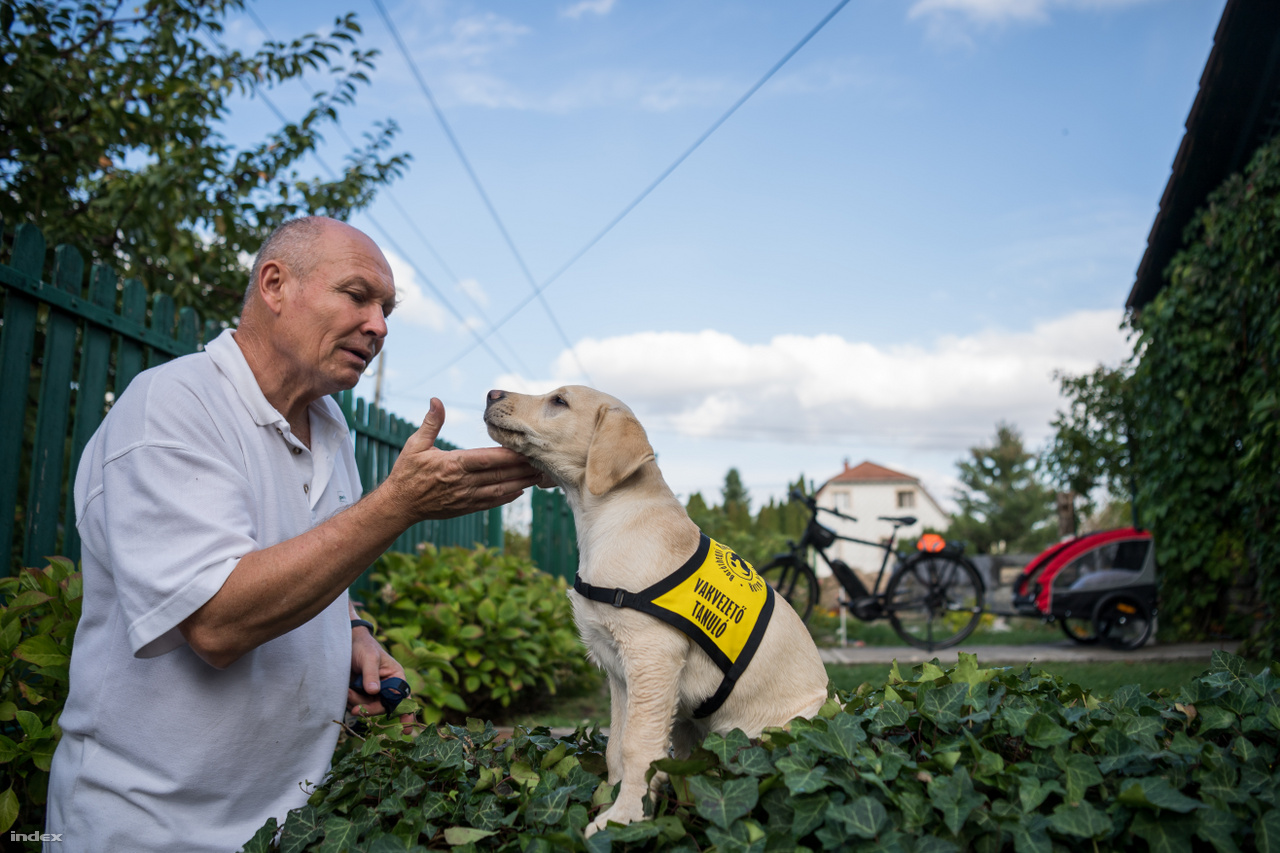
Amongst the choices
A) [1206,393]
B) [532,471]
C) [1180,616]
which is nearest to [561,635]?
[532,471]

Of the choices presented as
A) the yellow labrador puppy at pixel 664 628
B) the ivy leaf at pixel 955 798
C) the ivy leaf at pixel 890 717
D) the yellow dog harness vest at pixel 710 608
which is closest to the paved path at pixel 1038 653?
the yellow labrador puppy at pixel 664 628

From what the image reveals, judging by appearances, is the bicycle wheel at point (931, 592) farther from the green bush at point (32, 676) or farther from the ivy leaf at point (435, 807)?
the green bush at point (32, 676)

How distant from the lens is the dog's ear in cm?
224

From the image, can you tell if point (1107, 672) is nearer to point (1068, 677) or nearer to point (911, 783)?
point (1068, 677)

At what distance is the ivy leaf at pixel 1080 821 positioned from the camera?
118 centimetres

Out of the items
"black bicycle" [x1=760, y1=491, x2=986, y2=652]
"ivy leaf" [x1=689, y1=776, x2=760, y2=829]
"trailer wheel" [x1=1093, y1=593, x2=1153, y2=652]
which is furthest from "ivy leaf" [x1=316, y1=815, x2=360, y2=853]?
"trailer wheel" [x1=1093, y1=593, x2=1153, y2=652]

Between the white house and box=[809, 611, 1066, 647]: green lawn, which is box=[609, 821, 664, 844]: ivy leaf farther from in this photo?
the white house

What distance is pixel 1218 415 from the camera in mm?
7039

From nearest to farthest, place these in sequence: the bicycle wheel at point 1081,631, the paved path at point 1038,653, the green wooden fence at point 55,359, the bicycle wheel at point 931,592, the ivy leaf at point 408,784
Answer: the ivy leaf at point 408,784
the green wooden fence at point 55,359
the paved path at point 1038,653
the bicycle wheel at point 1081,631
the bicycle wheel at point 931,592

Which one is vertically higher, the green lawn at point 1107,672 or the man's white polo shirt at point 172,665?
the man's white polo shirt at point 172,665

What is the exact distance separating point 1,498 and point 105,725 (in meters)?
1.35

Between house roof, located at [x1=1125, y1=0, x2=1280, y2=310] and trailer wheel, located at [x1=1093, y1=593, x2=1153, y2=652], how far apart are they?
14.7ft

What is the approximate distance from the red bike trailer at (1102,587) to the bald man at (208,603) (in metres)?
8.70

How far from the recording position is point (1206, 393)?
283 inches
